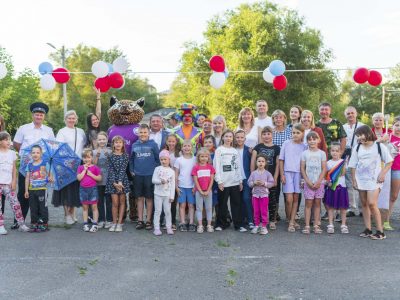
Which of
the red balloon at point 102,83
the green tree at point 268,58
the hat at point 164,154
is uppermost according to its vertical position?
the green tree at point 268,58

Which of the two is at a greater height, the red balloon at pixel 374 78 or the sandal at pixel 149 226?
the red balloon at pixel 374 78

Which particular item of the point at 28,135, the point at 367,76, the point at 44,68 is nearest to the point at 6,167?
the point at 28,135

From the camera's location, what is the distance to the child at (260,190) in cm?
635

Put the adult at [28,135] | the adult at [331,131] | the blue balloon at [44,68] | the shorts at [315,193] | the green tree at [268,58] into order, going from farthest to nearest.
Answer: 1. the green tree at [268,58]
2. the blue balloon at [44,68]
3. the adult at [331,131]
4. the adult at [28,135]
5. the shorts at [315,193]

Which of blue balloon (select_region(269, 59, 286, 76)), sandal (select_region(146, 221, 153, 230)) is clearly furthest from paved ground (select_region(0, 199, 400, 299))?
blue balloon (select_region(269, 59, 286, 76))

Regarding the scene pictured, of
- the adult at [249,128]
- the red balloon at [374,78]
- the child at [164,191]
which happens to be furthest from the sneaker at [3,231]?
the red balloon at [374,78]

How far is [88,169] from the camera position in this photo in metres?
6.66

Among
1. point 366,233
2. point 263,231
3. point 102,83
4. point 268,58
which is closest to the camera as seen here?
point 366,233

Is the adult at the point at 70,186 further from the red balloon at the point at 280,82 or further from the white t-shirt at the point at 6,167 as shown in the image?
the red balloon at the point at 280,82

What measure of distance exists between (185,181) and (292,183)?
5.36 ft

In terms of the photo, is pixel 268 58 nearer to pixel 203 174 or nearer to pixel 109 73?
pixel 109 73

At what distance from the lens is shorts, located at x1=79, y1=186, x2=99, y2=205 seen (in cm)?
665

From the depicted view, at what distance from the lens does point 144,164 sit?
21.7 feet

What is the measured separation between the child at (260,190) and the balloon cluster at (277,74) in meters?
3.09
